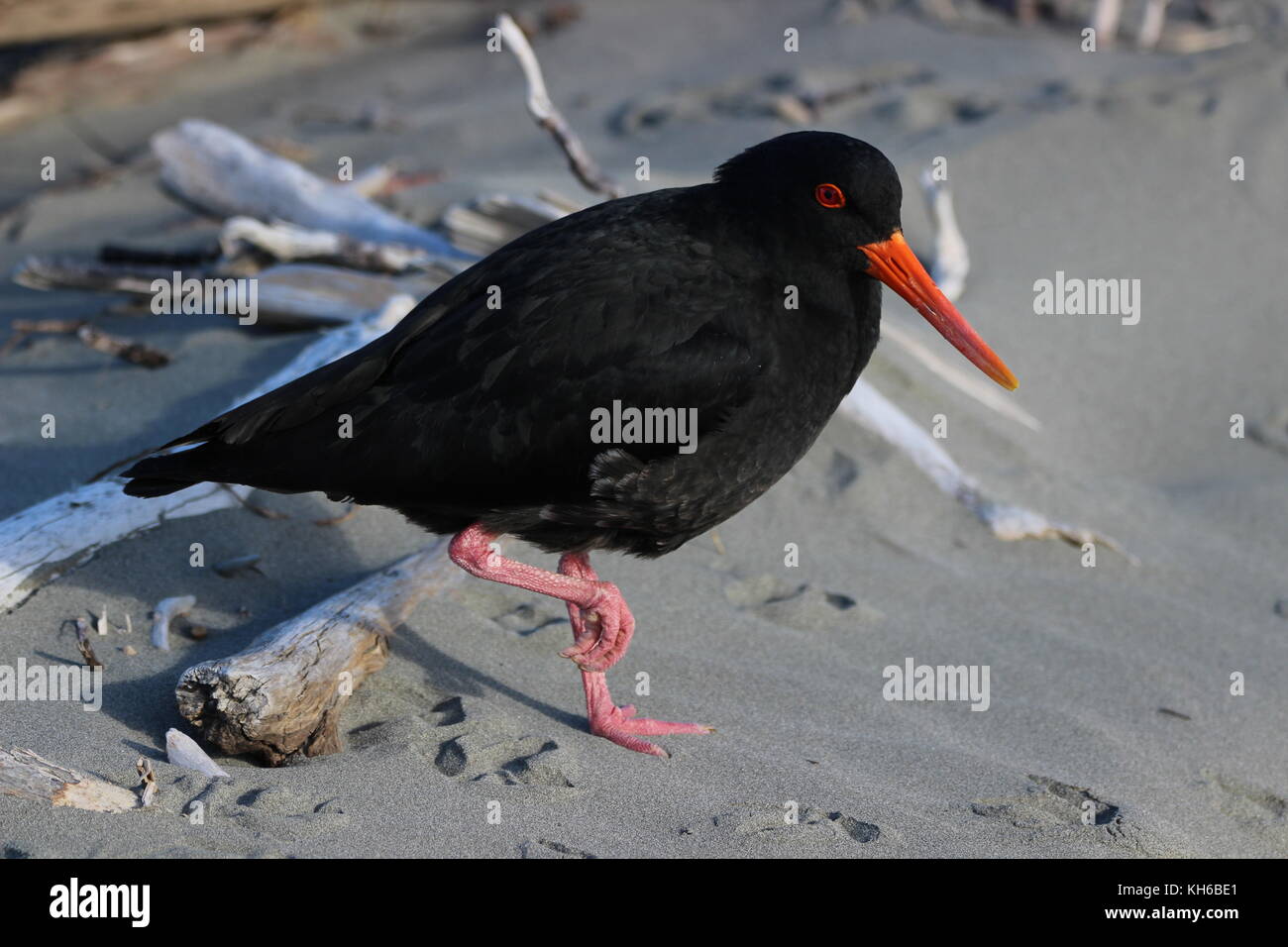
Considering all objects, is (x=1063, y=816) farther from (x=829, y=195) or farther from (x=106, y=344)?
(x=106, y=344)

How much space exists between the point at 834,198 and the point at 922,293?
456 millimetres

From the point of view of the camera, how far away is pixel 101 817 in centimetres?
339

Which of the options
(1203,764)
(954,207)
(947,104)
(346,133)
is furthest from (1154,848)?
(346,133)

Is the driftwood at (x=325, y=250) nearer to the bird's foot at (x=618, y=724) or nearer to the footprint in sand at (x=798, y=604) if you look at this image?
the footprint in sand at (x=798, y=604)

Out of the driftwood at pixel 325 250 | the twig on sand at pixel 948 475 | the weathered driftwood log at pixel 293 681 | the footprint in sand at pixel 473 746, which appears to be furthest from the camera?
the driftwood at pixel 325 250

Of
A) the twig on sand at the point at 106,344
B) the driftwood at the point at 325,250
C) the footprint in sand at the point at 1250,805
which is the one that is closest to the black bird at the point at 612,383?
the footprint in sand at the point at 1250,805

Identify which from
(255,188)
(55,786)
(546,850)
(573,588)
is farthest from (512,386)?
(255,188)

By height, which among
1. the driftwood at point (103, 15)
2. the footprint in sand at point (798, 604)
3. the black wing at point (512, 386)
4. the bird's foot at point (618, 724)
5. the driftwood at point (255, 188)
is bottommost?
the bird's foot at point (618, 724)

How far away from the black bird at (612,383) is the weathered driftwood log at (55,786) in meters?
1.11

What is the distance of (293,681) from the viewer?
3957 mm

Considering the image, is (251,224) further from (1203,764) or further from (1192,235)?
(1192,235)

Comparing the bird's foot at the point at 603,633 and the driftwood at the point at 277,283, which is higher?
the driftwood at the point at 277,283

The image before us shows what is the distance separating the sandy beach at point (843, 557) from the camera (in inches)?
153

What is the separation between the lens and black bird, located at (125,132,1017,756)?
409 cm
